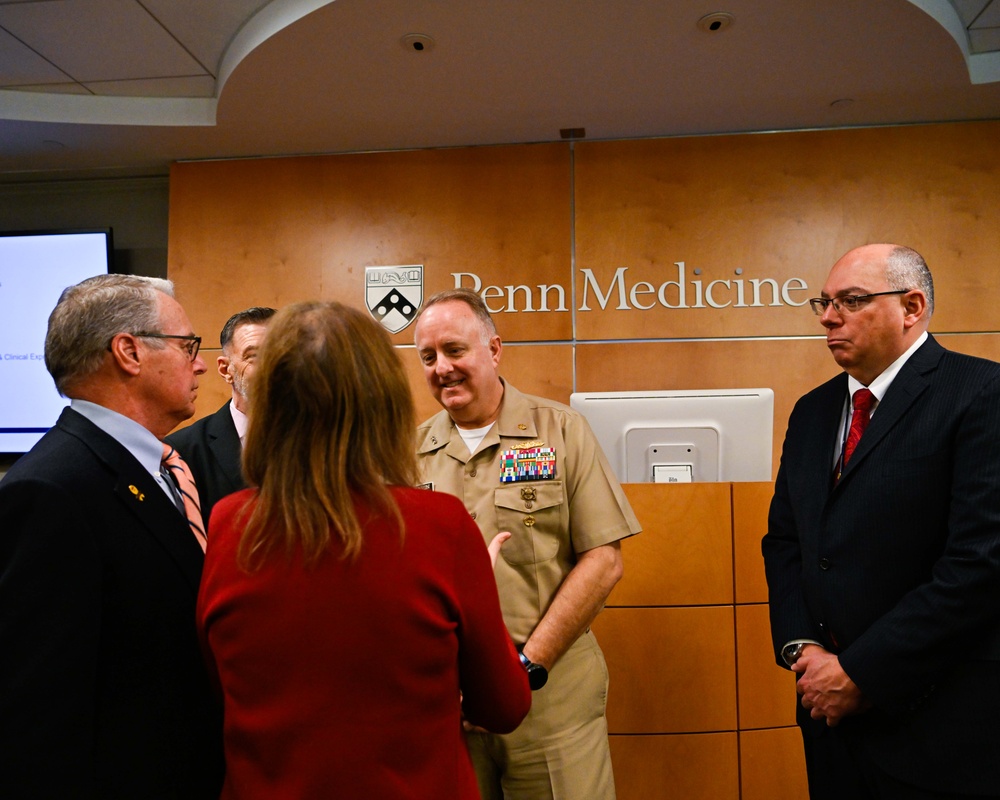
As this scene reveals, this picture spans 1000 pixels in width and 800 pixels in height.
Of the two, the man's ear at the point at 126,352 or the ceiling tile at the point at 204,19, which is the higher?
the ceiling tile at the point at 204,19

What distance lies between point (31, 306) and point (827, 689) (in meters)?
4.90

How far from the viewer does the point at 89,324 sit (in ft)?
4.74

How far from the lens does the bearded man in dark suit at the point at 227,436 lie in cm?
223

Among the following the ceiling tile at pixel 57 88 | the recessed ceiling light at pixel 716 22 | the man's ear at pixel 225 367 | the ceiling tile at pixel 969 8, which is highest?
the ceiling tile at pixel 969 8

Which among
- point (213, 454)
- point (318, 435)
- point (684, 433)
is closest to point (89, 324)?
point (318, 435)

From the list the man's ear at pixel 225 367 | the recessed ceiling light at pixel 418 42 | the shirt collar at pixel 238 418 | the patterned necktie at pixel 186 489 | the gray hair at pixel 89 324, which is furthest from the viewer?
the recessed ceiling light at pixel 418 42

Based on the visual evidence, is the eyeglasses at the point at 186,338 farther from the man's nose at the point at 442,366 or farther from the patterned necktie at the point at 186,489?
the man's nose at the point at 442,366

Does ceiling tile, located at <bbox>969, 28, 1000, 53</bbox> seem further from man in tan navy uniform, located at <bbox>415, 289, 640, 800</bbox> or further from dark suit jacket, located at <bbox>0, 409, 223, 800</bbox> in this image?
dark suit jacket, located at <bbox>0, 409, 223, 800</bbox>

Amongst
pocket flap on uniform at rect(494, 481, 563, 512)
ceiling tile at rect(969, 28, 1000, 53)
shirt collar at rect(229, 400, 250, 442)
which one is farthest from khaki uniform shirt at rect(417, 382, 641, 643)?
ceiling tile at rect(969, 28, 1000, 53)

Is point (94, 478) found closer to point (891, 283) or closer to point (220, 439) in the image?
point (220, 439)

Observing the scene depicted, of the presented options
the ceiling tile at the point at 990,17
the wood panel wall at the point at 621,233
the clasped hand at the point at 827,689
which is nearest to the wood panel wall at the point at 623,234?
the wood panel wall at the point at 621,233

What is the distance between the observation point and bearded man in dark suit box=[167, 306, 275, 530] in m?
2.23

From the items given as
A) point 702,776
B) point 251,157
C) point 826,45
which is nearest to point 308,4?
point 251,157

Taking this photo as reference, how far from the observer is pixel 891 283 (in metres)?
2.00
